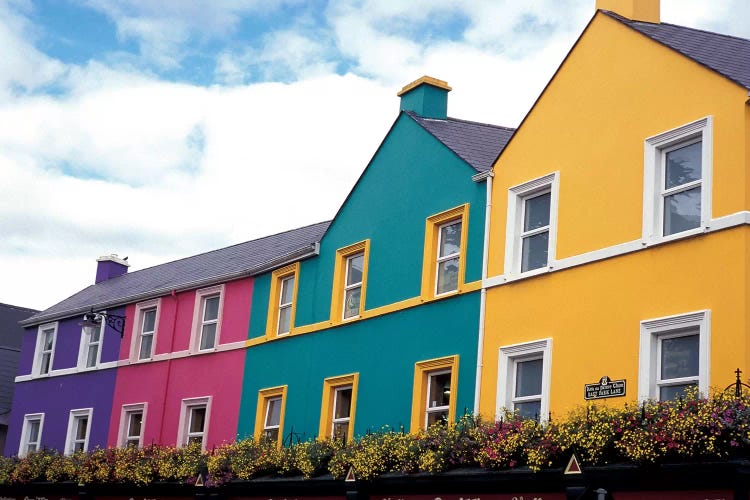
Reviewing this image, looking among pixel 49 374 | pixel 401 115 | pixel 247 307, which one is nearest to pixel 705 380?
pixel 401 115

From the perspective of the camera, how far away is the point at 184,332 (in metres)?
28.2

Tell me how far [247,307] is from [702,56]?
43.5 feet

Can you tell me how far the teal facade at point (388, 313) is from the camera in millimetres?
19672

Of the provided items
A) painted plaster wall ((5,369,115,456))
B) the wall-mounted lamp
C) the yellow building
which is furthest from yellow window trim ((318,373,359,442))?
painted plaster wall ((5,369,115,456))

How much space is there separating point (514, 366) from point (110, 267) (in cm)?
2147

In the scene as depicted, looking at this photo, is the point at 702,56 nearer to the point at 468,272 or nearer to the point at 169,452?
the point at 468,272

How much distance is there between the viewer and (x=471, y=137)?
2225cm

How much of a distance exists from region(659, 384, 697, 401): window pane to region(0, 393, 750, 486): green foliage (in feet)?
2.42

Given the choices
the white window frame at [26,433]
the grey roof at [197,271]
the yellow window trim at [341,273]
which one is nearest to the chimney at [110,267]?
the grey roof at [197,271]

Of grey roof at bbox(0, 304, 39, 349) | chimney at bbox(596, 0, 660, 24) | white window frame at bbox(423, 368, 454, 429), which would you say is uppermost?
chimney at bbox(596, 0, 660, 24)

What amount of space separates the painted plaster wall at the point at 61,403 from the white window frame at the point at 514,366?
14610 mm

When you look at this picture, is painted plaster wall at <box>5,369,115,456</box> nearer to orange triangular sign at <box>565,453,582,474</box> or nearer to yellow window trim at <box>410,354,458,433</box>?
yellow window trim at <box>410,354,458,433</box>

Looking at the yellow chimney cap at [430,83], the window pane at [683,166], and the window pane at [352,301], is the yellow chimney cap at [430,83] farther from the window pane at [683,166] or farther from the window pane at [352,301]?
the window pane at [683,166]

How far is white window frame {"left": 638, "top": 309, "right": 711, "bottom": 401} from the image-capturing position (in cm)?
1450
